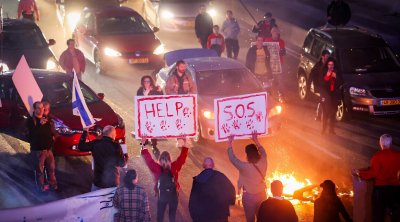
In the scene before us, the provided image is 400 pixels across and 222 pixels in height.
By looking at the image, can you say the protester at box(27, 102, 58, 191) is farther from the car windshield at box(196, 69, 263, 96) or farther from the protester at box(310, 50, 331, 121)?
the protester at box(310, 50, 331, 121)

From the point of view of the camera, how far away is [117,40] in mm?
22203

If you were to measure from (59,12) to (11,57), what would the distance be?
28.6 feet

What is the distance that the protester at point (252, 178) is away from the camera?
10.1 m

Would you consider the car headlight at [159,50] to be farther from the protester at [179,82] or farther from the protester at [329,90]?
the protester at [329,90]

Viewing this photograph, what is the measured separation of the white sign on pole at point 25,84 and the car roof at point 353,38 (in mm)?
8611

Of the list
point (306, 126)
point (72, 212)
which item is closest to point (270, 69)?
point (306, 126)

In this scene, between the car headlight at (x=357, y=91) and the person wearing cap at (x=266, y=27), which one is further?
the person wearing cap at (x=266, y=27)

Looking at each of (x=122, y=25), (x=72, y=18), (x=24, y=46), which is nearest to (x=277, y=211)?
(x=24, y=46)

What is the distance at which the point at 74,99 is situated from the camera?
39.4 ft

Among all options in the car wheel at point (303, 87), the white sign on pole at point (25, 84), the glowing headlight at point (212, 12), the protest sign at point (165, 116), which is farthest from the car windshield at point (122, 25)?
the protest sign at point (165, 116)

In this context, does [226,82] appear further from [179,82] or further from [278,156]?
[278,156]

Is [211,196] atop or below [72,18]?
below

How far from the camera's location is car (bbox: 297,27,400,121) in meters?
17.0

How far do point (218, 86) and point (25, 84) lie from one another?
5.05m
